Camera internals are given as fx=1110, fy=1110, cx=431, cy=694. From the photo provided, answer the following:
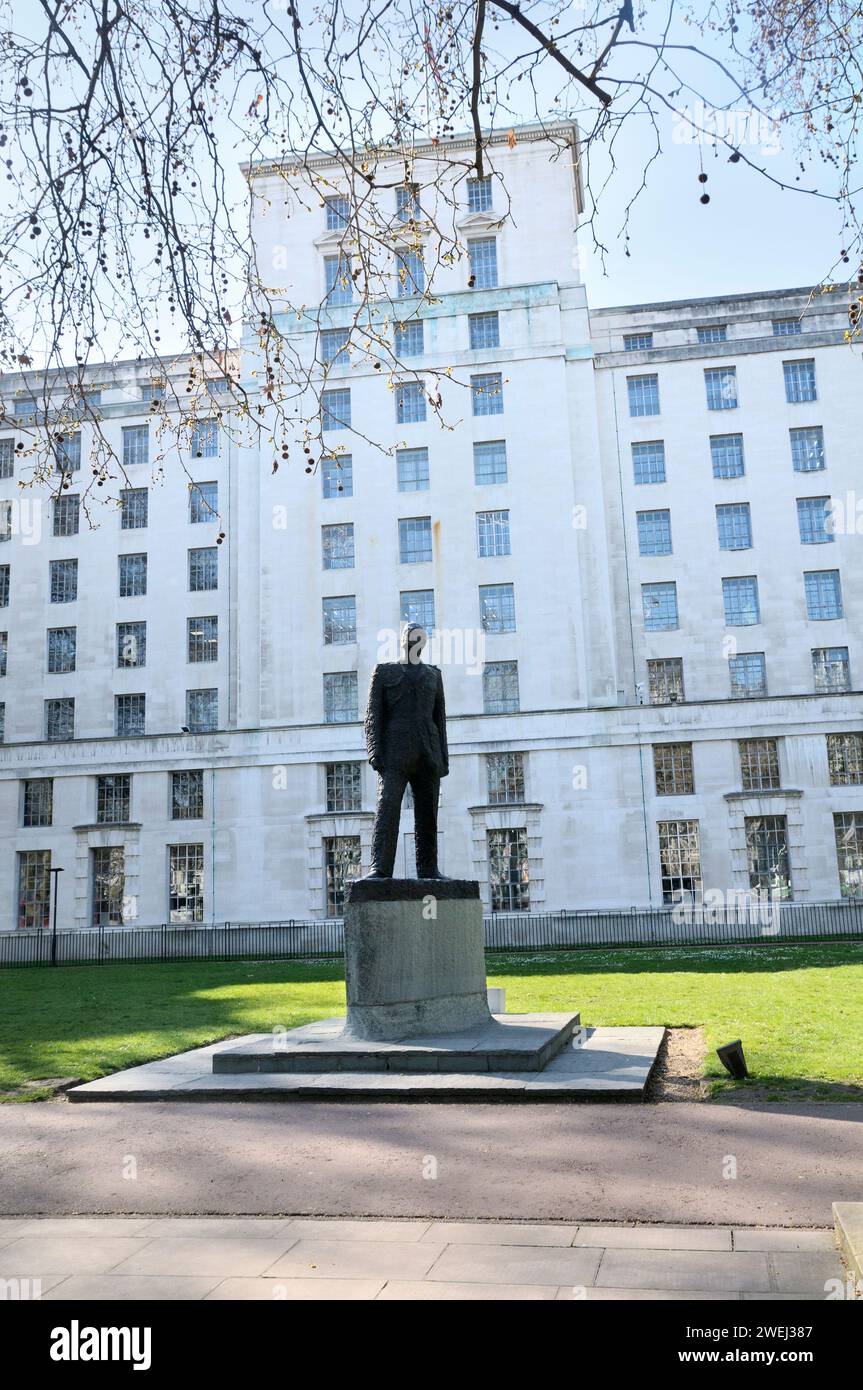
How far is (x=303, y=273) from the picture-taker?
47281 mm

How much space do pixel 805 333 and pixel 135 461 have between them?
28.4m

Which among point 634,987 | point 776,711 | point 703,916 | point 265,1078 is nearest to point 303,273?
point 776,711

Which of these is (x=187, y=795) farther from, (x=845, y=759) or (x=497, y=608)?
(x=845, y=759)

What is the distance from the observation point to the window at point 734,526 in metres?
43.8

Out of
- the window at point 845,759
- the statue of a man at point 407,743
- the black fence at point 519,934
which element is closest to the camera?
the statue of a man at point 407,743

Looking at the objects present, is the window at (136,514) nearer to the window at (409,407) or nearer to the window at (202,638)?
the window at (202,638)

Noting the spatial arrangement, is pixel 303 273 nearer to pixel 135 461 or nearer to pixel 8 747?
pixel 135 461

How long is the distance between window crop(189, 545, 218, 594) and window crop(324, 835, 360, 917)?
1198cm

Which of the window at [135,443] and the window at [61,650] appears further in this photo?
the window at [135,443]

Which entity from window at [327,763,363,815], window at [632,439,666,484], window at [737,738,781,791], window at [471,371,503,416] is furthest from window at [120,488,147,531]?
window at [737,738,781,791]

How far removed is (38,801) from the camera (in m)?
45.6

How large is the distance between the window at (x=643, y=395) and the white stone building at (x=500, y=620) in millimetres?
123

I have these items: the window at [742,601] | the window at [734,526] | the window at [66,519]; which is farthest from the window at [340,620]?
the window at [734,526]
